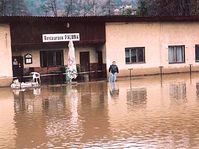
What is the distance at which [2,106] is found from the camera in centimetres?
2152

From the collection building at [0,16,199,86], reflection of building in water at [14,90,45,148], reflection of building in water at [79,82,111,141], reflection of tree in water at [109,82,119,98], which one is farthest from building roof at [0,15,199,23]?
reflection of building in water at [14,90,45,148]

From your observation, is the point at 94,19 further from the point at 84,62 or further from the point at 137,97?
the point at 137,97

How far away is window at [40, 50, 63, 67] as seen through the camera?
111 feet

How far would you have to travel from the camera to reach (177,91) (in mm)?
24422

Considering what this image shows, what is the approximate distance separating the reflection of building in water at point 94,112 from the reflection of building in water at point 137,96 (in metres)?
1.15

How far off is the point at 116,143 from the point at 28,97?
1291cm

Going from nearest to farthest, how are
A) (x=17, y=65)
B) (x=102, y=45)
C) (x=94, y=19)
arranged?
(x=17, y=65)
(x=94, y=19)
(x=102, y=45)

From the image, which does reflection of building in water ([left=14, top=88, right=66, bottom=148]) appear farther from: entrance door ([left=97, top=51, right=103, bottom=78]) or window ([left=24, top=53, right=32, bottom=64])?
entrance door ([left=97, top=51, right=103, bottom=78])

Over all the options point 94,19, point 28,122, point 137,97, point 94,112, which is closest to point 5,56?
point 94,19

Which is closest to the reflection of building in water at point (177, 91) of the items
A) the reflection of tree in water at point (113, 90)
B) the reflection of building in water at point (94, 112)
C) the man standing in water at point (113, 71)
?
the reflection of tree in water at point (113, 90)

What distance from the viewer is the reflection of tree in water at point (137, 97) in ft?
67.1

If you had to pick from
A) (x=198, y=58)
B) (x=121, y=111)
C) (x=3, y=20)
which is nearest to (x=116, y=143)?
(x=121, y=111)

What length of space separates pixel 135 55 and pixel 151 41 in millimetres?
1670

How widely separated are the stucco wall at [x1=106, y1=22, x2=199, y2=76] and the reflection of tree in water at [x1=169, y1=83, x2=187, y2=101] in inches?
310
